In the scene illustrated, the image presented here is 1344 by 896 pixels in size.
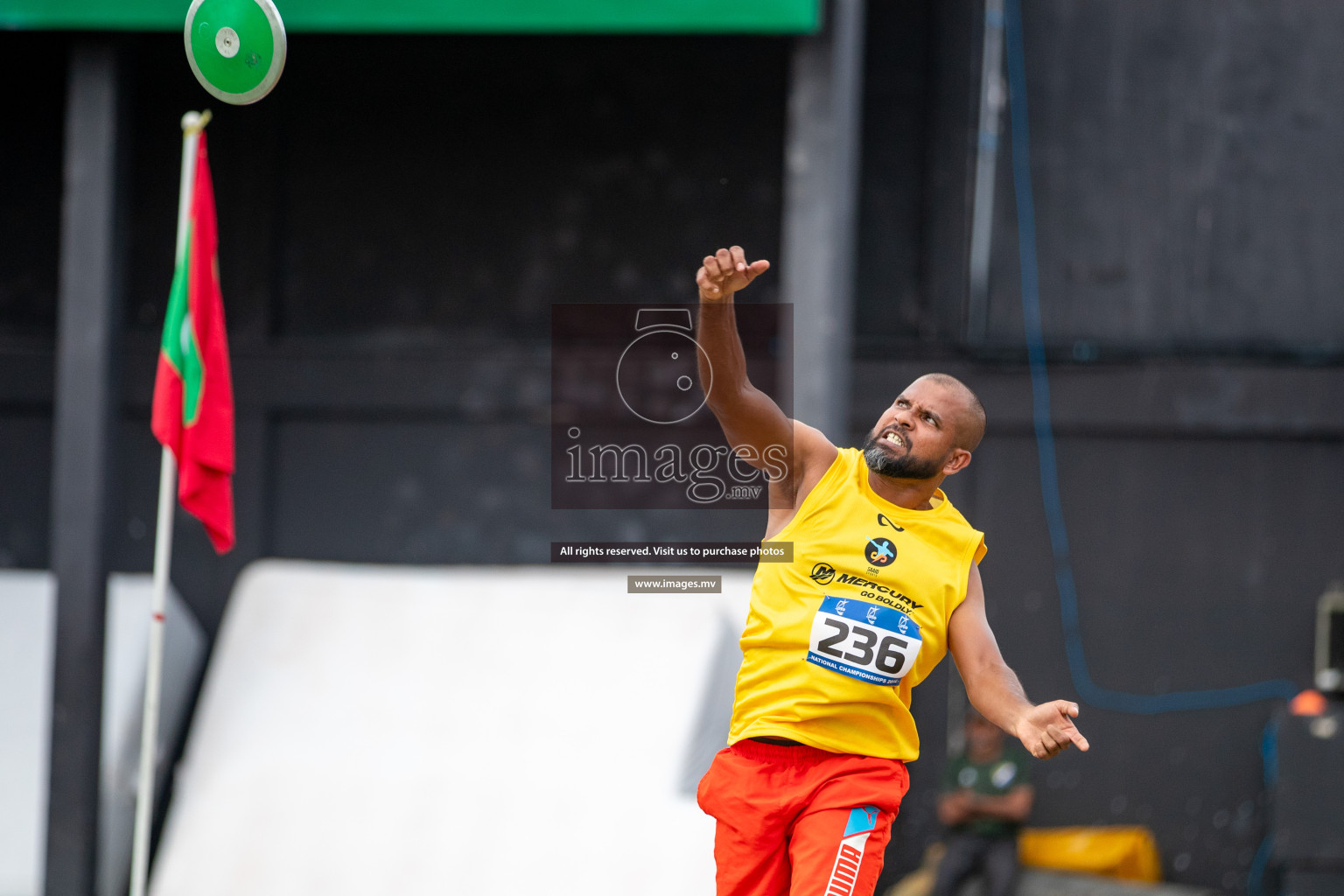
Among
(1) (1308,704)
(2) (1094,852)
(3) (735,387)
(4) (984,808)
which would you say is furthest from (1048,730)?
(1) (1308,704)

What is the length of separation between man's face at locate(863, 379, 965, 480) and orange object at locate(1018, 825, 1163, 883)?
3737 millimetres

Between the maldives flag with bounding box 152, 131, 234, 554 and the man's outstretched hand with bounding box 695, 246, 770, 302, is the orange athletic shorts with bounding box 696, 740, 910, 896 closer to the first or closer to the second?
the man's outstretched hand with bounding box 695, 246, 770, 302

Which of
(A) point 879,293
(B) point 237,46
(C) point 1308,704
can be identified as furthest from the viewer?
(A) point 879,293

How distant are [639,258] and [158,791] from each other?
3387mm

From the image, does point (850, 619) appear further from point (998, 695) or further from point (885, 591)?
point (998, 695)

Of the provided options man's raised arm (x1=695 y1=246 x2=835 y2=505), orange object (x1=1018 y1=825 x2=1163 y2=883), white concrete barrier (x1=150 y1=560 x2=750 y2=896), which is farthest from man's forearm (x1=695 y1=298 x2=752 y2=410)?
orange object (x1=1018 y1=825 x2=1163 y2=883)

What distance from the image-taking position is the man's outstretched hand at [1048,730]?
236 centimetres

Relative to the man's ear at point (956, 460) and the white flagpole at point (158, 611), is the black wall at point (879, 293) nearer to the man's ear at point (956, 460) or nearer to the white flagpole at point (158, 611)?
the white flagpole at point (158, 611)

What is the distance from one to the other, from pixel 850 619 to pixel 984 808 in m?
3.46

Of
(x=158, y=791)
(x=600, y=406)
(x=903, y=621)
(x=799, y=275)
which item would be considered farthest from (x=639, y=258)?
(x=903, y=621)

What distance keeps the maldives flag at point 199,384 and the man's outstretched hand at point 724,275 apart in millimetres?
2670

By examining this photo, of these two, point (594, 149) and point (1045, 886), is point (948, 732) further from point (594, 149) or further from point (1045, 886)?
point (594, 149)

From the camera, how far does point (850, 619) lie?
2.65 metres

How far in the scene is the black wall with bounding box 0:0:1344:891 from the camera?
627 centimetres
